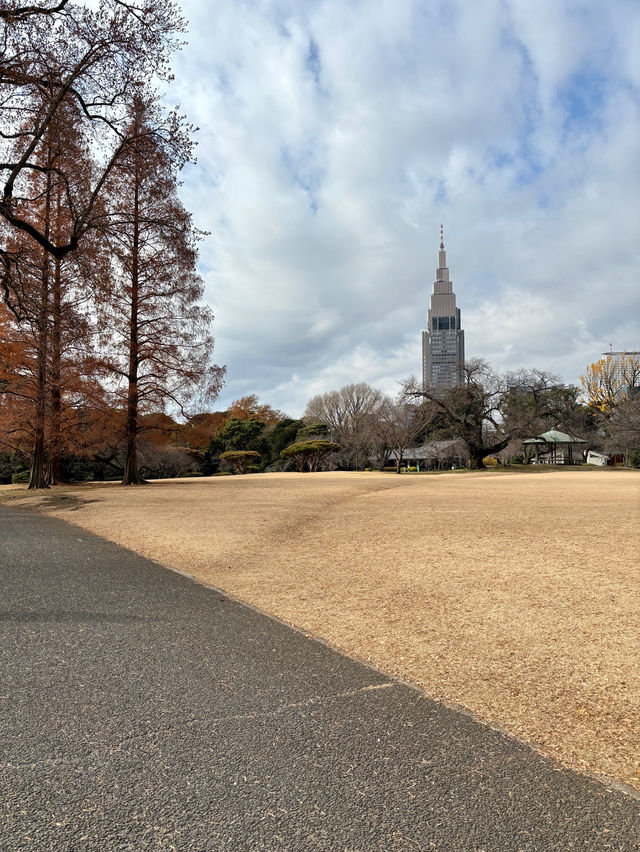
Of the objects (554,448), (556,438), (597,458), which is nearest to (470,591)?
(556,438)

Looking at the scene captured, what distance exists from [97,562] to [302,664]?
3790 mm

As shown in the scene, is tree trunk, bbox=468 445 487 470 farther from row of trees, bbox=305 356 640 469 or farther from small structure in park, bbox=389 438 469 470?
small structure in park, bbox=389 438 469 470

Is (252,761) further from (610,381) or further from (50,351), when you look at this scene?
(610,381)

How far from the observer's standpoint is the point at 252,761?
6.91 feet

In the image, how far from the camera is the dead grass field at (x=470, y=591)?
2766 millimetres

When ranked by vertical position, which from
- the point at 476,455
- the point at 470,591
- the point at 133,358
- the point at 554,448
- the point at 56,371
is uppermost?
the point at 133,358

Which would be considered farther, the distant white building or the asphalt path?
the distant white building

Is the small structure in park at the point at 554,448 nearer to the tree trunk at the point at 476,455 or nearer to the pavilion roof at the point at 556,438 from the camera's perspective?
the pavilion roof at the point at 556,438

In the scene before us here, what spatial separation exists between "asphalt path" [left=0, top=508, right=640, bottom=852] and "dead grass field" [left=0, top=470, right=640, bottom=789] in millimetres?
353

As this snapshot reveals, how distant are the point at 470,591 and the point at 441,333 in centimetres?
10032

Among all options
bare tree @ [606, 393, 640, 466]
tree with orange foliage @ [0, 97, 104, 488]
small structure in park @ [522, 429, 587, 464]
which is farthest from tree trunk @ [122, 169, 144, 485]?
bare tree @ [606, 393, 640, 466]

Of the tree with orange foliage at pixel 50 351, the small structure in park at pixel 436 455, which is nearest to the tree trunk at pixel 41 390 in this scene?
the tree with orange foliage at pixel 50 351

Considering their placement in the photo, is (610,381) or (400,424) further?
(610,381)

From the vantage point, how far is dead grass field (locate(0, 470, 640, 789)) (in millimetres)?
2766
